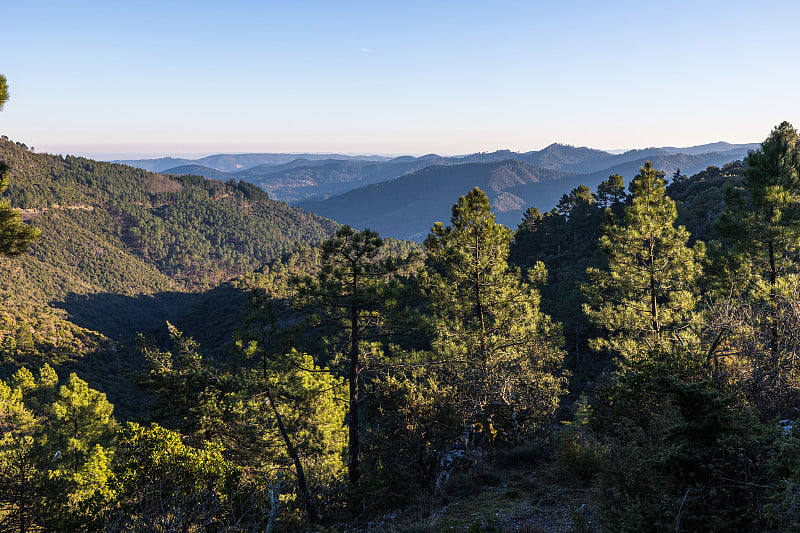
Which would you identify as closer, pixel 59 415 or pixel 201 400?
pixel 201 400

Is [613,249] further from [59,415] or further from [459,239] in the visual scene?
[59,415]

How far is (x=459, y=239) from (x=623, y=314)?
266 inches

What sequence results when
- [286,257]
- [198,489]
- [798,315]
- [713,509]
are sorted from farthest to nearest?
[286,257]
[198,489]
[798,315]
[713,509]

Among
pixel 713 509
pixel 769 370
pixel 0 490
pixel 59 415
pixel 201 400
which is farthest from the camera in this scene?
pixel 59 415

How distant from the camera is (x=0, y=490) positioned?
13.1m

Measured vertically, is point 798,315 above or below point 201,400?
above

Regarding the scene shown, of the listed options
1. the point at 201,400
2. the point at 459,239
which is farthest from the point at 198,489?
the point at 459,239

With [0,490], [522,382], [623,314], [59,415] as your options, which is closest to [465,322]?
[522,382]

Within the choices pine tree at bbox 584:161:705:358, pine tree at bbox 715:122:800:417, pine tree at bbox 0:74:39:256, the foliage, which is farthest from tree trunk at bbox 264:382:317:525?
pine tree at bbox 715:122:800:417

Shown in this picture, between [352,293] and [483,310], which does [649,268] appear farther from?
[352,293]

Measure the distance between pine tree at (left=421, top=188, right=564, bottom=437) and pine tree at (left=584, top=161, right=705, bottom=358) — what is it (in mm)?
2980

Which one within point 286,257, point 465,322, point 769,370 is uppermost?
point 769,370

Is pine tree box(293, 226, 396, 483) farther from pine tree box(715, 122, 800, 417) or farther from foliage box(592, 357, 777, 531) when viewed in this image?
pine tree box(715, 122, 800, 417)

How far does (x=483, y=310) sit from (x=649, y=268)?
6124 mm
